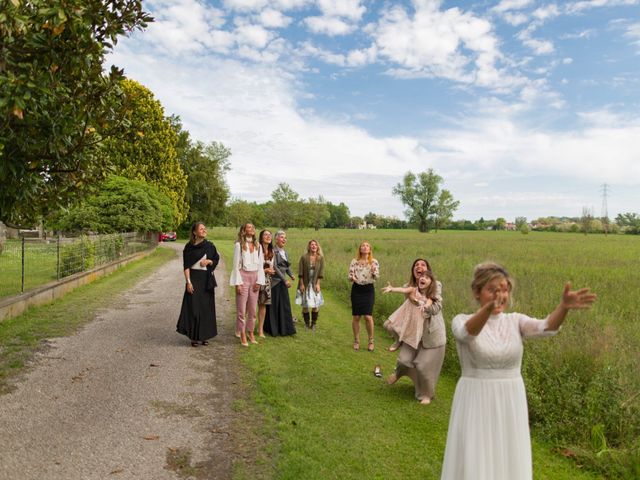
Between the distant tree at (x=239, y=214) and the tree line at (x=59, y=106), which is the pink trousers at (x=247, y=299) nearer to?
the tree line at (x=59, y=106)

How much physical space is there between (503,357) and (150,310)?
10.2m

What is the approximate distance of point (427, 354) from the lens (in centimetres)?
646

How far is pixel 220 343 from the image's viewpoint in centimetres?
895

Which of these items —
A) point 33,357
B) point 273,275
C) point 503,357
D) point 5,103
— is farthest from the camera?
point 273,275

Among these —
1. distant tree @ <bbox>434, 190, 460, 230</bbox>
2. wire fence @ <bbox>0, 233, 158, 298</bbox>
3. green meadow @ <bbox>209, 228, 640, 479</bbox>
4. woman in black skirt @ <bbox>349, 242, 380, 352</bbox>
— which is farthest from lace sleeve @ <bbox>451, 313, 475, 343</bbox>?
distant tree @ <bbox>434, 190, 460, 230</bbox>

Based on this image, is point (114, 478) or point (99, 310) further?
point (99, 310)

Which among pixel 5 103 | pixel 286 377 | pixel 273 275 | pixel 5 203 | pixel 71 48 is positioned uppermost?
pixel 71 48

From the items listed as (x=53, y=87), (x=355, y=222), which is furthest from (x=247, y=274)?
(x=355, y=222)

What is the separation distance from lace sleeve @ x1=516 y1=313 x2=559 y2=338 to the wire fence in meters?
11.4

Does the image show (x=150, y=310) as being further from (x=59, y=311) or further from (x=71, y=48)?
(x=71, y=48)

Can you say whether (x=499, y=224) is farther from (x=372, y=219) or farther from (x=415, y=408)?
(x=415, y=408)

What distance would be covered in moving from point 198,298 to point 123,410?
3026 millimetres

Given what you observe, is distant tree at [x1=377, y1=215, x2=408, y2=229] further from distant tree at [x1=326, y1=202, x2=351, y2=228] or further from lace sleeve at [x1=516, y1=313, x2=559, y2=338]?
lace sleeve at [x1=516, y1=313, x2=559, y2=338]

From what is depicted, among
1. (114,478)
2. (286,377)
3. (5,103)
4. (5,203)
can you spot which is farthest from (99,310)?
(114,478)
